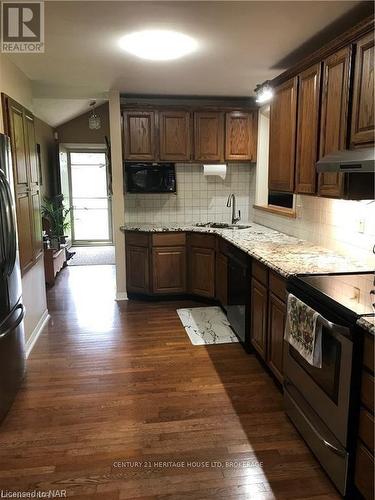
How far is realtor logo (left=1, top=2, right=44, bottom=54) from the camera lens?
7.57 ft

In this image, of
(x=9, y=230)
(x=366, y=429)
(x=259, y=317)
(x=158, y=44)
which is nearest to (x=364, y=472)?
(x=366, y=429)

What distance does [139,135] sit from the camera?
452cm

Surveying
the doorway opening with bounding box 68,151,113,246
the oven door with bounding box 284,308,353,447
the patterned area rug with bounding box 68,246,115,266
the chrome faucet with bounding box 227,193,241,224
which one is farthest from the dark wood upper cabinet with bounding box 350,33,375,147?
the doorway opening with bounding box 68,151,113,246

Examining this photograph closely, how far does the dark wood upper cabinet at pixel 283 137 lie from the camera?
9.79 feet

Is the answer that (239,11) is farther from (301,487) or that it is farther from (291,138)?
(301,487)

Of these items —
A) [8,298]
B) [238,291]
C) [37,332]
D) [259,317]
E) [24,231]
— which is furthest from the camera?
[37,332]

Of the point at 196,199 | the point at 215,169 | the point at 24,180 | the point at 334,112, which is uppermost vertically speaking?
the point at 334,112

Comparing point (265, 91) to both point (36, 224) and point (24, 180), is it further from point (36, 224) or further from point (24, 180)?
point (36, 224)

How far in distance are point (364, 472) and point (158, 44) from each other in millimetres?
2816

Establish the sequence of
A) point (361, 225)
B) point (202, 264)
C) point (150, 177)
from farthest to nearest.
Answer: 1. point (150, 177)
2. point (202, 264)
3. point (361, 225)

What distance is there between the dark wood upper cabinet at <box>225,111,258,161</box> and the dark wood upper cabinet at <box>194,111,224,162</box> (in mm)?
83

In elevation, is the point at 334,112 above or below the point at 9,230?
above

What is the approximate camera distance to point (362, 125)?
214 cm

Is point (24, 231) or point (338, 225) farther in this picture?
point (24, 231)
